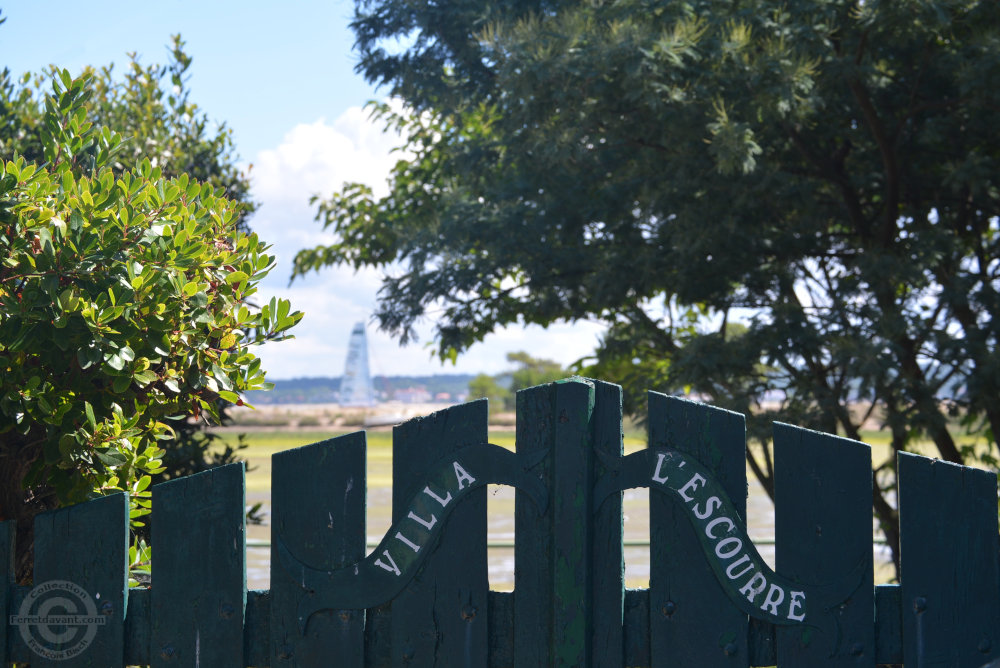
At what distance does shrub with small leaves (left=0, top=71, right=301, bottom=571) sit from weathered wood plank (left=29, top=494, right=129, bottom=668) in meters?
0.18

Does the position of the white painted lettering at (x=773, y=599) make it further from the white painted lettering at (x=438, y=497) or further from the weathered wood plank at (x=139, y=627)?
the weathered wood plank at (x=139, y=627)

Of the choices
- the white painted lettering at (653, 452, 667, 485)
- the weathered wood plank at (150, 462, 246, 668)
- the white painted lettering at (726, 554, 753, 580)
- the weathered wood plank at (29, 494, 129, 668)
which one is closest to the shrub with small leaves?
the weathered wood plank at (29, 494, 129, 668)

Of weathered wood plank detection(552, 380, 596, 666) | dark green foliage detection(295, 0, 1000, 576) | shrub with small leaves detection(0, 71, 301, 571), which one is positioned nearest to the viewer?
weathered wood plank detection(552, 380, 596, 666)

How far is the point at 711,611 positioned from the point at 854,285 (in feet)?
13.6

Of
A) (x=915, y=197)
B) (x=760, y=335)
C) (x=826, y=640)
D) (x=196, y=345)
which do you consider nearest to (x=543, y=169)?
(x=760, y=335)

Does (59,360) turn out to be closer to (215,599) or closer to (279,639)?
(215,599)

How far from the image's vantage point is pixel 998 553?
2465 mm

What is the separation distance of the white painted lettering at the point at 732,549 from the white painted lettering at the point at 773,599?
15 centimetres

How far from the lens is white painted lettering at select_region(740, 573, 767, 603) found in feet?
7.80

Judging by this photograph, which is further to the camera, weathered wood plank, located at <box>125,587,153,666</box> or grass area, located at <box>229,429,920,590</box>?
grass area, located at <box>229,429,920,590</box>

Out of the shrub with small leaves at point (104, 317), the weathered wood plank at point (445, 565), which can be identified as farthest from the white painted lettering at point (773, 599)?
the shrub with small leaves at point (104, 317)

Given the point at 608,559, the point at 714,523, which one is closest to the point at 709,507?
the point at 714,523

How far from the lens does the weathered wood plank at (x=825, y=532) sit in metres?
2.39

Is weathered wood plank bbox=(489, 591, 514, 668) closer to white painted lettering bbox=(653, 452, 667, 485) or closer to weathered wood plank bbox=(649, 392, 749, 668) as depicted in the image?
weathered wood plank bbox=(649, 392, 749, 668)
